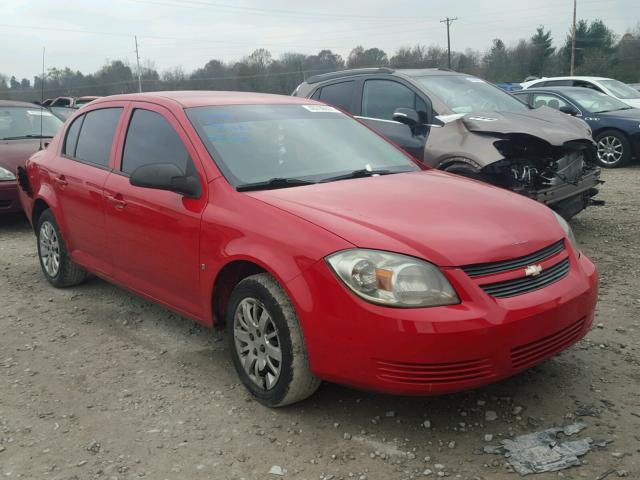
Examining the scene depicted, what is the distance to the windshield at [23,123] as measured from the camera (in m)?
8.74

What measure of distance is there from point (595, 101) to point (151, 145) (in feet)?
33.1

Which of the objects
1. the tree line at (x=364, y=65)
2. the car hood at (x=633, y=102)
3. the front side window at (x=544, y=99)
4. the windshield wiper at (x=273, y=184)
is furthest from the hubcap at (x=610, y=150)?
the tree line at (x=364, y=65)

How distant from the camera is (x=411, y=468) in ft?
8.70

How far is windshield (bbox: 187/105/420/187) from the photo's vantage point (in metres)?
3.58

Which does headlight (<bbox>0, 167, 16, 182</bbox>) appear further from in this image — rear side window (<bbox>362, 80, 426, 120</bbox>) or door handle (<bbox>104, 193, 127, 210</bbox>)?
rear side window (<bbox>362, 80, 426, 120</bbox>)

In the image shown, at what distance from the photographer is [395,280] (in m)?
2.66

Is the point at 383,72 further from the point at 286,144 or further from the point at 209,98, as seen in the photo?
the point at 286,144

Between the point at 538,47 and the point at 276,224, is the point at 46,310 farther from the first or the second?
the point at 538,47

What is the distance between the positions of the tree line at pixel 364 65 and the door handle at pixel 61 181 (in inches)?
894

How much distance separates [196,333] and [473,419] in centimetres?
207

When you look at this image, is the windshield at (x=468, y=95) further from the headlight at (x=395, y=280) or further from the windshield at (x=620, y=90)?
the windshield at (x=620, y=90)

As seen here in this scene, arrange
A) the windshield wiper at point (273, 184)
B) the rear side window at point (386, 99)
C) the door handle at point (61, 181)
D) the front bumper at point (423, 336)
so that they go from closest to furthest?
the front bumper at point (423, 336) → the windshield wiper at point (273, 184) → the door handle at point (61, 181) → the rear side window at point (386, 99)

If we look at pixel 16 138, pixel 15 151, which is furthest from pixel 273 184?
pixel 16 138

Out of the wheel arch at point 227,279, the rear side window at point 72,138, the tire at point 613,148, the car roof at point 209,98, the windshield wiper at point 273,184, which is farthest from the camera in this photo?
the tire at point 613,148
